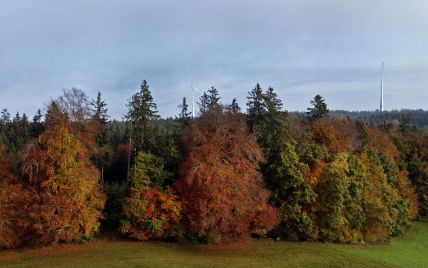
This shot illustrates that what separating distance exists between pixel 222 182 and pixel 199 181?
260 centimetres

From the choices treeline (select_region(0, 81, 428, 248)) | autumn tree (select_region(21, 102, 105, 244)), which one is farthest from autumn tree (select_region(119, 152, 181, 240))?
autumn tree (select_region(21, 102, 105, 244))

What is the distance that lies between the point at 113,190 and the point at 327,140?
1202 inches

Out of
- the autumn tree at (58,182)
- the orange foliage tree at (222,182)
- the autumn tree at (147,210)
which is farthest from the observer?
the autumn tree at (147,210)

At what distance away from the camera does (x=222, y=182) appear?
53.6 meters

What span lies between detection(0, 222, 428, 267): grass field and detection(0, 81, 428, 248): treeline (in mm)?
1501

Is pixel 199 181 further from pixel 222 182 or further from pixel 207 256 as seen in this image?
pixel 207 256

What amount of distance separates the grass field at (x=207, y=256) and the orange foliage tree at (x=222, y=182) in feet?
8.50

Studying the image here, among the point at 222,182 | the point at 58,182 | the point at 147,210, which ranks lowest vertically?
the point at 147,210

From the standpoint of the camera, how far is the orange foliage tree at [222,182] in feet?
175

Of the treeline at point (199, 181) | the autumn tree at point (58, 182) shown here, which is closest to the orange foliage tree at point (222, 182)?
the treeline at point (199, 181)

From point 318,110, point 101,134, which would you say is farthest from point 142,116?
point 318,110

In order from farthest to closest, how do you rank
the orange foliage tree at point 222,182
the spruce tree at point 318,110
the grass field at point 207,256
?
the spruce tree at point 318,110, the orange foliage tree at point 222,182, the grass field at point 207,256

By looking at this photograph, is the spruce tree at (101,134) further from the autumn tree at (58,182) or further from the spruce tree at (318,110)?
the spruce tree at (318,110)

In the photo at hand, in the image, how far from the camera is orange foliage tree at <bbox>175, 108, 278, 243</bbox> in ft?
175
